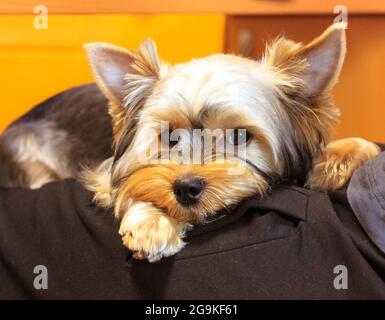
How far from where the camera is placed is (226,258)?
1.15 m

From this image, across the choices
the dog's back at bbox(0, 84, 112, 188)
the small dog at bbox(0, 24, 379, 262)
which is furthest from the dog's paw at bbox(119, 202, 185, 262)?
the dog's back at bbox(0, 84, 112, 188)

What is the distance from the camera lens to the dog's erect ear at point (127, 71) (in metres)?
1.51

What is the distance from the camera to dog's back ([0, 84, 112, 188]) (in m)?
1.92

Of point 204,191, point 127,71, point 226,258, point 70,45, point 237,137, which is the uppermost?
point 70,45

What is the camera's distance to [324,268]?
112cm

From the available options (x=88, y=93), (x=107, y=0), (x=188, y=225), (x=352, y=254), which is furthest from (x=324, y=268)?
(x=88, y=93)

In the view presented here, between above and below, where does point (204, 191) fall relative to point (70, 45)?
below

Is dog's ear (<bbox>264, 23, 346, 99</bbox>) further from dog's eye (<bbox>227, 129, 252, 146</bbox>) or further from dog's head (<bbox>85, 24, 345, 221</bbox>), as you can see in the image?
dog's eye (<bbox>227, 129, 252, 146</bbox>)

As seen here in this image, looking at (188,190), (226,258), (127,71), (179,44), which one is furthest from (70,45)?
(226,258)

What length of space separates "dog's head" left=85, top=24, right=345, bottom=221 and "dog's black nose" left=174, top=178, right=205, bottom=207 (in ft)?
0.07

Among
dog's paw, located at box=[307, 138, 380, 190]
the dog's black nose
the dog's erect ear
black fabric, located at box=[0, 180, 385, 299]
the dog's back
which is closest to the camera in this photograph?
black fabric, located at box=[0, 180, 385, 299]

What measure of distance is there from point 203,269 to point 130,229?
0.20 metres

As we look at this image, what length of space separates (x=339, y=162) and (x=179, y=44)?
148cm

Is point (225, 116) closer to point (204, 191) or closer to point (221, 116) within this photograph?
point (221, 116)
